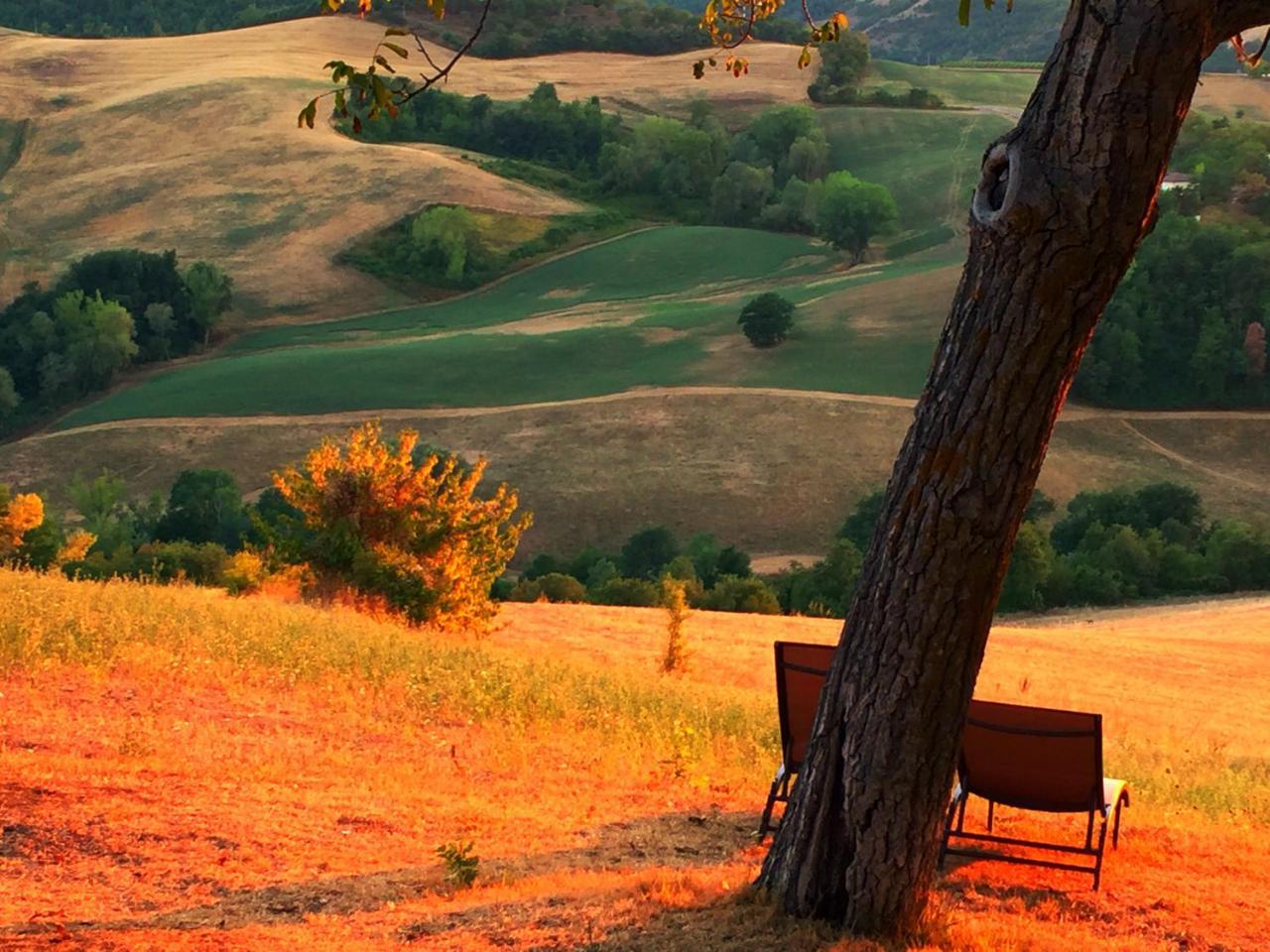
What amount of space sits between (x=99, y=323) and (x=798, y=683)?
7687 centimetres

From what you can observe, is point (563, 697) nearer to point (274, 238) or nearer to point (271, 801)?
point (271, 801)

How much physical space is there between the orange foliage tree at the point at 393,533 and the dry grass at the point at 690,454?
114 feet

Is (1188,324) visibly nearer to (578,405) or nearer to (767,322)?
(767,322)

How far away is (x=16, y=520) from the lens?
32594 millimetres

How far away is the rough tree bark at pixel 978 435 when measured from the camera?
536 centimetres

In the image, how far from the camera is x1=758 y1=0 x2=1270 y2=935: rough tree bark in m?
5.36

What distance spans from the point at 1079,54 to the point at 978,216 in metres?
0.61

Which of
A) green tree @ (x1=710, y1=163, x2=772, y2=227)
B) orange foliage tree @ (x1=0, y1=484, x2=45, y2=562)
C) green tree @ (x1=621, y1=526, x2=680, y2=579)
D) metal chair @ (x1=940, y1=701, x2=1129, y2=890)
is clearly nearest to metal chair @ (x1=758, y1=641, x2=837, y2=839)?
metal chair @ (x1=940, y1=701, x2=1129, y2=890)

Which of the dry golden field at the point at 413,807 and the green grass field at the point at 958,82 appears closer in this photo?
the dry golden field at the point at 413,807

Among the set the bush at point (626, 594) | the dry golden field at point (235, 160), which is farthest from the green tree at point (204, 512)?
the dry golden field at point (235, 160)

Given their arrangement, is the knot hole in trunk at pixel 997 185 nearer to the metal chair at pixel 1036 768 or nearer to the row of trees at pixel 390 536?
the metal chair at pixel 1036 768

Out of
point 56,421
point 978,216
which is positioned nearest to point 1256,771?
point 978,216

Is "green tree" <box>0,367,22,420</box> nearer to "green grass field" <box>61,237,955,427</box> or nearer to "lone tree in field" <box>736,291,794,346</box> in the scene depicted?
"green grass field" <box>61,237,955,427</box>

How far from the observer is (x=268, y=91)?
118m
